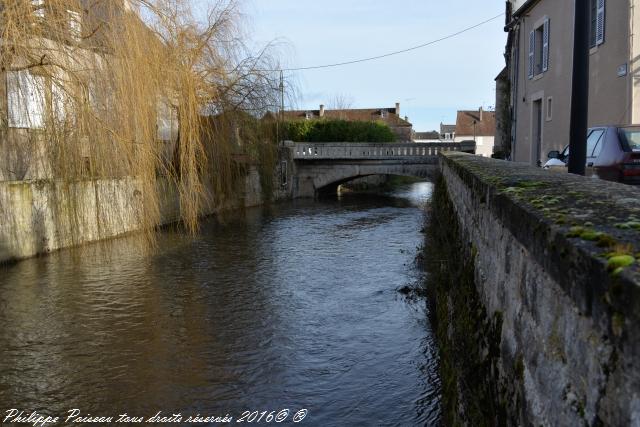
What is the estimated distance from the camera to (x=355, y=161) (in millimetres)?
32531

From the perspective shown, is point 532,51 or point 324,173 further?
point 324,173

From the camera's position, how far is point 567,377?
1807 mm

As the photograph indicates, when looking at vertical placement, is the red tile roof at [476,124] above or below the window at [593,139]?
above

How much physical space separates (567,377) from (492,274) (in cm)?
181

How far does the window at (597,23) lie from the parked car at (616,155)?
5062 mm

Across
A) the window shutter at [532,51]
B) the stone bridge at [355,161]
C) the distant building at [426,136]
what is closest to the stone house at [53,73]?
the window shutter at [532,51]

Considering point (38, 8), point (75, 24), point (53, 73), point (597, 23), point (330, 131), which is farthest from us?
point (330, 131)

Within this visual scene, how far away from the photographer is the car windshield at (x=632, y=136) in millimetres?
8297

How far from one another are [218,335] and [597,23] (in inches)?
427

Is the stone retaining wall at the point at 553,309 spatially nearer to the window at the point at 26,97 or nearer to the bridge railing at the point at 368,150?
the window at the point at 26,97

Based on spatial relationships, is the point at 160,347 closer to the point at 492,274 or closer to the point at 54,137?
the point at 54,137

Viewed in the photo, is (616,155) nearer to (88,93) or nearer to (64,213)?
(88,93)

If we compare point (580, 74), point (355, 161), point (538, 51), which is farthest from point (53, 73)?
point (355, 161)

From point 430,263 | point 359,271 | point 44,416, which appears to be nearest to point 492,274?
point 44,416
